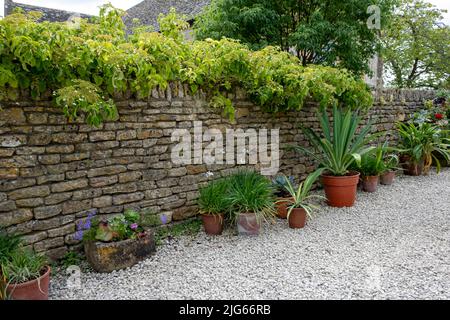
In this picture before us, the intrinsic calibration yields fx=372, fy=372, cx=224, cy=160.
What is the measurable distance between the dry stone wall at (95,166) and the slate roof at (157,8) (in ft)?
25.4

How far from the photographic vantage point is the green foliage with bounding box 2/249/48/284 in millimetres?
2295

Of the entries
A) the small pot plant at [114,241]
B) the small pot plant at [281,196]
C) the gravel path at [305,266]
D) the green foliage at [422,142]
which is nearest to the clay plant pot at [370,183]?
the gravel path at [305,266]

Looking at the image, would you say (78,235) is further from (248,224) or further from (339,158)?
(339,158)

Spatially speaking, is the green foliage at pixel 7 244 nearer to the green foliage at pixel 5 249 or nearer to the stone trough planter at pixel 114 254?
the green foliage at pixel 5 249

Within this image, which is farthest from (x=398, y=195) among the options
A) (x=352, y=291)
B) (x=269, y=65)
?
(x=352, y=291)

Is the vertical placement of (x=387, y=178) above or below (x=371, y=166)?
below

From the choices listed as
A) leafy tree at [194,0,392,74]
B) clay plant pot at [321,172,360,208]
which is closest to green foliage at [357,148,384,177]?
clay plant pot at [321,172,360,208]

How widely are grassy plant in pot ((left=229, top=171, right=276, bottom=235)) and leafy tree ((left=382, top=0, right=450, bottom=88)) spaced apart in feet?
36.1

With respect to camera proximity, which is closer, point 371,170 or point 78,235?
point 78,235

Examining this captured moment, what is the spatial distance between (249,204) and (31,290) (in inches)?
77.2

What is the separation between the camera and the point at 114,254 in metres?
2.86

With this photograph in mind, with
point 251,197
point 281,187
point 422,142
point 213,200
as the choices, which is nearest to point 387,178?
point 422,142

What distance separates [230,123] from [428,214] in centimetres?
255

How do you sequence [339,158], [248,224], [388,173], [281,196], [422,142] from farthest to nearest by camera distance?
[422,142] < [388,173] < [339,158] < [281,196] < [248,224]
